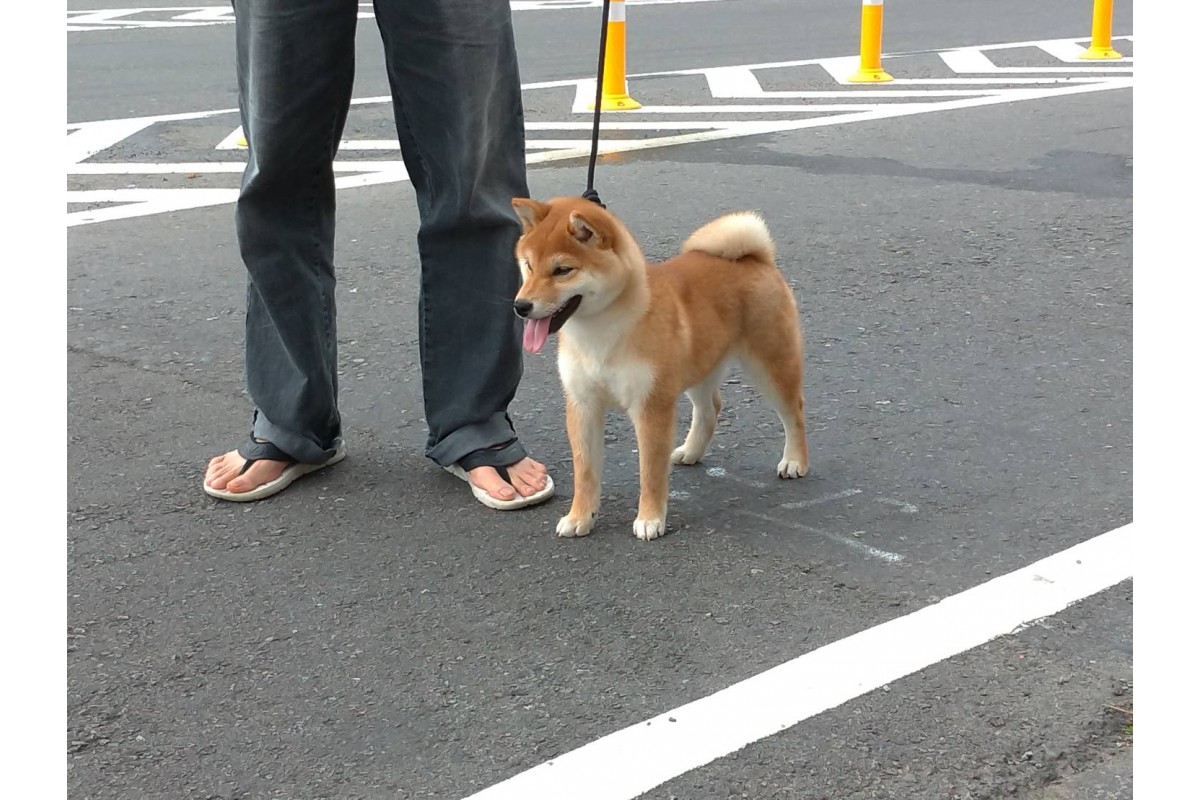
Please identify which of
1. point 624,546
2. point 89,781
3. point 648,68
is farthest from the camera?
point 648,68

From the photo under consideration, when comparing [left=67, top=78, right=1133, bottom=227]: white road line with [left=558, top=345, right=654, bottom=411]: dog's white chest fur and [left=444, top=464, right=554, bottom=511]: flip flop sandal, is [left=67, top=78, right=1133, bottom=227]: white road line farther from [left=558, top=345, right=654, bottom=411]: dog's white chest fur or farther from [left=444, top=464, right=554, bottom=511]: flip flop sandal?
[left=558, top=345, right=654, bottom=411]: dog's white chest fur

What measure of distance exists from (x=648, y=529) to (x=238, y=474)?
3.56ft

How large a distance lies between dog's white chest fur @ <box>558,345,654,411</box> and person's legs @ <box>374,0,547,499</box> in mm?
334

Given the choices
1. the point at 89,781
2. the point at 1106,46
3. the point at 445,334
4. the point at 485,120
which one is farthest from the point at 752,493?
the point at 1106,46

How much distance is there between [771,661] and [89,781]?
4.11 feet

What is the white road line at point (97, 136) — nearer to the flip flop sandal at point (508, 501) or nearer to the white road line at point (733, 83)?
the white road line at point (733, 83)

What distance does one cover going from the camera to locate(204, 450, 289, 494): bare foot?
11.8 ft

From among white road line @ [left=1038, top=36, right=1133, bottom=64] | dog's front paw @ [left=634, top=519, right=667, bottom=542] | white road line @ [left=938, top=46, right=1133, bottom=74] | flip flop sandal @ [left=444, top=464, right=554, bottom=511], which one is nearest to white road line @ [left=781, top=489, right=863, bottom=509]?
dog's front paw @ [left=634, top=519, right=667, bottom=542]

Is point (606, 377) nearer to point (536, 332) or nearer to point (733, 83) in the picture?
point (536, 332)

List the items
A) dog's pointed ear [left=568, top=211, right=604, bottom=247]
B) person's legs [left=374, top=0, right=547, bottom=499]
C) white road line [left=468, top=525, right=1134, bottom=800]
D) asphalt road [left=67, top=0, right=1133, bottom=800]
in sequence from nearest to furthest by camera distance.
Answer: white road line [left=468, top=525, right=1134, bottom=800], asphalt road [left=67, top=0, right=1133, bottom=800], dog's pointed ear [left=568, top=211, right=604, bottom=247], person's legs [left=374, top=0, right=547, bottom=499]

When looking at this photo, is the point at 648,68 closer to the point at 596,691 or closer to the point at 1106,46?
the point at 1106,46

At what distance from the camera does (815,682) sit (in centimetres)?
267

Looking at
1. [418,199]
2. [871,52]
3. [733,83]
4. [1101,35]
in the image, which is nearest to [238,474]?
[418,199]

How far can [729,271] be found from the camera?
364 centimetres
